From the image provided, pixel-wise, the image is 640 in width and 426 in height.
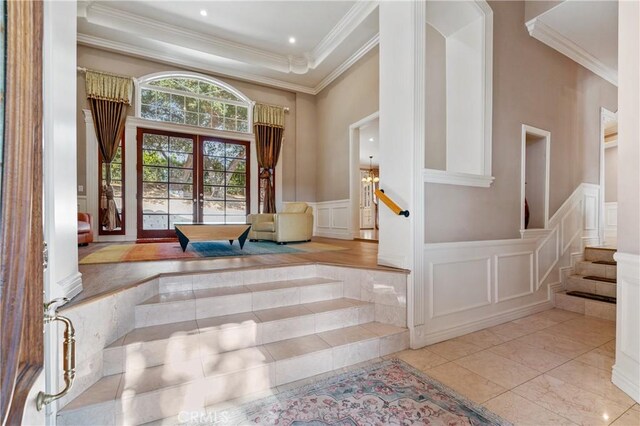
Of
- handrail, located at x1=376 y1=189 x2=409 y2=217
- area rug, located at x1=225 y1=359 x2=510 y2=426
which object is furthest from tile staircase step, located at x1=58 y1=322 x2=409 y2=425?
handrail, located at x1=376 y1=189 x2=409 y2=217

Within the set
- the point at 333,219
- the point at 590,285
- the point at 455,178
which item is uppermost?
the point at 455,178

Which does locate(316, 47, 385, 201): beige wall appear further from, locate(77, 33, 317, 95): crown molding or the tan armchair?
the tan armchair

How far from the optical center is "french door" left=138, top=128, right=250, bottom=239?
5645 mm

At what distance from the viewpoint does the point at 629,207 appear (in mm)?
1833

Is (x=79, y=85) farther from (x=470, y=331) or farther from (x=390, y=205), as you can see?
(x=470, y=331)

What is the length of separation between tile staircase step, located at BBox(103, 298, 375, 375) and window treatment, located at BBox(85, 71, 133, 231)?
14.2ft

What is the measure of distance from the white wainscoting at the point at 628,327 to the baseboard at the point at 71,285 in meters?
3.34

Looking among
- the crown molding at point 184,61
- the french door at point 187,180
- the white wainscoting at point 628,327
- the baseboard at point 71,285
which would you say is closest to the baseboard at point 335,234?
the french door at point 187,180

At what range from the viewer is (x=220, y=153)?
6.34 meters

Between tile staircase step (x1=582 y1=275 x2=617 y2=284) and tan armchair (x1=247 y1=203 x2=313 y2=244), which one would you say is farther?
tan armchair (x1=247 y1=203 x2=313 y2=244)

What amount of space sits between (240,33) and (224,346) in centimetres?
539

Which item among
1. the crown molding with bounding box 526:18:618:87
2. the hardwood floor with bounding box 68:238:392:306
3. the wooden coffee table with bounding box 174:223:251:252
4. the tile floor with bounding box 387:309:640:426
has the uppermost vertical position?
the crown molding with bounding box 526:18:618:87

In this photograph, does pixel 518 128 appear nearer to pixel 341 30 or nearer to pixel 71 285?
pixel 341 30

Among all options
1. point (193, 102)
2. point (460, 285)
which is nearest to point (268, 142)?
point (193, 102)
